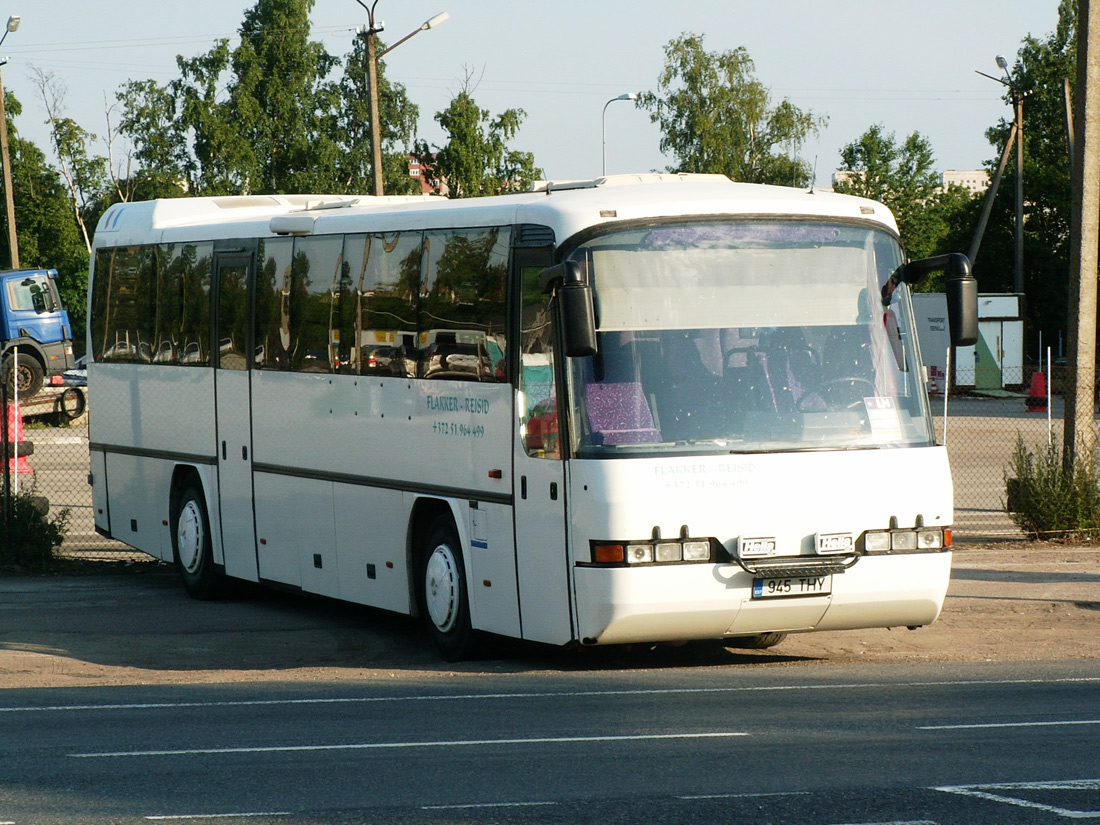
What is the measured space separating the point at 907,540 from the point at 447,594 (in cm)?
309

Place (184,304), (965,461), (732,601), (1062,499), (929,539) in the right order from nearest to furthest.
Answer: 1. (732,601)
2. (929,539)
3. (184,304)
4. (1062,499)
5. (965,461)

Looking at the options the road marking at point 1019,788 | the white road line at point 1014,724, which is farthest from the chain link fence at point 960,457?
the road marking at point 1019,788

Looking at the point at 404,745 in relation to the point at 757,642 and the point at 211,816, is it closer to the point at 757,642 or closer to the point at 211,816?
the point at 211,816

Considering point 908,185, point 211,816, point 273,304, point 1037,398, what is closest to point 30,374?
point 1037,398

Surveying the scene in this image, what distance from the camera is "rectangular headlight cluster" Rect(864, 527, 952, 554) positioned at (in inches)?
409

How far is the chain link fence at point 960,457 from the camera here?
64.3 ft

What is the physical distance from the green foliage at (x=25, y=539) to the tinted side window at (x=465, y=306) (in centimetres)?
648

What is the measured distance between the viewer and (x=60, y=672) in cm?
1168

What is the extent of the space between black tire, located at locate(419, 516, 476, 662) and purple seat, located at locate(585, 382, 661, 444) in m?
1.84

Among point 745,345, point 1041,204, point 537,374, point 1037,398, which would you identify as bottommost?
point 1037,398

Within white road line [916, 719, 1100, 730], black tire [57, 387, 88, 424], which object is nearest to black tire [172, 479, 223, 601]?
white road line [916, 719, 1100, 730]

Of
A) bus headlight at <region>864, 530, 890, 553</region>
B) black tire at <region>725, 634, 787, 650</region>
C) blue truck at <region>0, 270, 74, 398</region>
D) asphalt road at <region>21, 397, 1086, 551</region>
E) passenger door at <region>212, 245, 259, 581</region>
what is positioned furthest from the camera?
blue truck at <region>0, 270, 74, 398</region>

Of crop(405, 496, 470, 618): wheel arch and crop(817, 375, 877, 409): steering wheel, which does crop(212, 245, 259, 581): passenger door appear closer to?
crop(405, 496, 470, 618): wheel arch

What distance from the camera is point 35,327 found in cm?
3950
